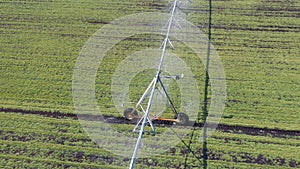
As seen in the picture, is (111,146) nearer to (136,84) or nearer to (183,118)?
(183,118)

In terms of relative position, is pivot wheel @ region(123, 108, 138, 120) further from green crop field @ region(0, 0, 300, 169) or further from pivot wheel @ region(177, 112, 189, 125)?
pivot wheel @ region(177, 112, 189, 125)

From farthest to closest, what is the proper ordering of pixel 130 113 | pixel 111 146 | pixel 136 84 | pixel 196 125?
pixel 136 84 < pixel 130 113 < pixel 196 125 < pixel 111 146

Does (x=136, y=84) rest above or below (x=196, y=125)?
above

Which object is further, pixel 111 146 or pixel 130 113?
pixel 130 113

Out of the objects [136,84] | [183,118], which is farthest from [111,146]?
[136,84]

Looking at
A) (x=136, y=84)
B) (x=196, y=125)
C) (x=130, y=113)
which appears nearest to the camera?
(x=196, y=125)

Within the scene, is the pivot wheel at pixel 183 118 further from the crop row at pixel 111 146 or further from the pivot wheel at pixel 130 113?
the pivot wheel at pixel 130 113

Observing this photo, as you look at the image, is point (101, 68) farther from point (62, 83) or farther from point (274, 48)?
point (274, 48)

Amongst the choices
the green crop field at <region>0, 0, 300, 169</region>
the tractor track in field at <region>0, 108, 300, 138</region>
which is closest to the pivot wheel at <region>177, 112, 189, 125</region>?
the tractor track in field at <region>0, 108, 300, 138</region>
